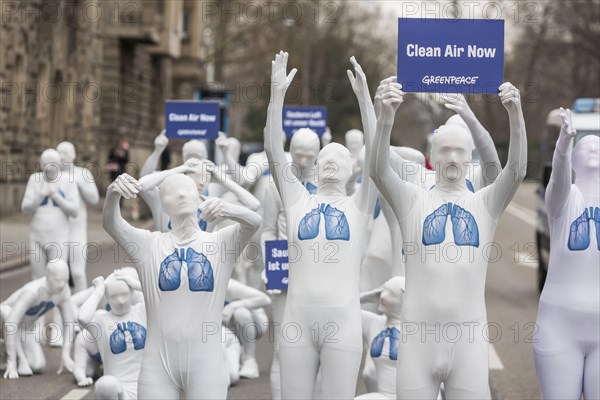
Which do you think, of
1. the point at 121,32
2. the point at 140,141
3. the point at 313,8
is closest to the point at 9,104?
the point at 121,32

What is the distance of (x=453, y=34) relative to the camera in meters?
7.94

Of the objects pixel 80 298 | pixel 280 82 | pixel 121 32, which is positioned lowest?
pixel 80 298

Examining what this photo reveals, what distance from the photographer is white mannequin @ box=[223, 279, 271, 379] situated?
1176 centimetres

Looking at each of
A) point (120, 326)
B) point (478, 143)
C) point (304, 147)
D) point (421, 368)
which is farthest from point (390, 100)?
point (120, 326)

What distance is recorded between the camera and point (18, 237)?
24.6 meters

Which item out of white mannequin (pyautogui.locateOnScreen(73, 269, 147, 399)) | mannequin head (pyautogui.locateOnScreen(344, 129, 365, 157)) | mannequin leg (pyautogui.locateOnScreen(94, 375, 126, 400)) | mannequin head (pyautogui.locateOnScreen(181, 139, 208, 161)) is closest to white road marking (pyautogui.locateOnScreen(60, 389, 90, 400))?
white mannequin (pyautogui.locateOnScreen(73, 269, 147, 399))

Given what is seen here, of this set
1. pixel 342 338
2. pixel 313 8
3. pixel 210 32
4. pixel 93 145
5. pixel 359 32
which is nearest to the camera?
pixel 342 338

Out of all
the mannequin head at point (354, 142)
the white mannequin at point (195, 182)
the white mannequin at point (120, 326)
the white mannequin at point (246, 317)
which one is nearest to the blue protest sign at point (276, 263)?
the white mannequin at point (195, 182)

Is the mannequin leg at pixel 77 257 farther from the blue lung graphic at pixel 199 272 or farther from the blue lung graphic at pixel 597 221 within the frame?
the blue lung graphic at pixel 597 221

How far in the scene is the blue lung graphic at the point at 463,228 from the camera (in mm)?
7578

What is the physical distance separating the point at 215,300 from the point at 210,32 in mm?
57598

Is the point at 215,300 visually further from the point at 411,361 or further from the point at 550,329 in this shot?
the point at 550,329

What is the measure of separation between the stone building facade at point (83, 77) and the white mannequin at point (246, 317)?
59.8 feet

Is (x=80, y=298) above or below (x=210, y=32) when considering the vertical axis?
below
